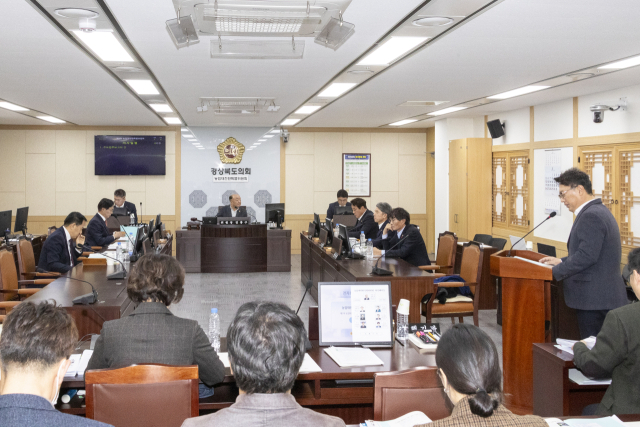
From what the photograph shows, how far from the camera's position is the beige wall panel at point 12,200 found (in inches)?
484

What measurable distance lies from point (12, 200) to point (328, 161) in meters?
7.26

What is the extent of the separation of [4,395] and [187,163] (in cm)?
1158

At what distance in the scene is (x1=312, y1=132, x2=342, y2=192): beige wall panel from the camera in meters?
13.1

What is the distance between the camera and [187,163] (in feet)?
41.7

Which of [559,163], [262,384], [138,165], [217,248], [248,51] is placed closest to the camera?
[262,384]

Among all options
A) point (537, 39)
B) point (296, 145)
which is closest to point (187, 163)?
point (296, 145)

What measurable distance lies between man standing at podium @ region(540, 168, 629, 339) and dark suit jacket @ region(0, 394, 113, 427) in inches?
131

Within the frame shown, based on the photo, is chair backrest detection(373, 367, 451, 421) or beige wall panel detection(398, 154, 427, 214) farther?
beige wall panel detection(398, 154, 427, 214)

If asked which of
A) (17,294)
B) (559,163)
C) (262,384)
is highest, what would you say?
(559,163)

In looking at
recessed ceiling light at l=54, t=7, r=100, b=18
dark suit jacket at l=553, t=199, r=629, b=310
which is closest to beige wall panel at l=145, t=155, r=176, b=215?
recessed ceiling light at l=54, t=7, r=100, b=18

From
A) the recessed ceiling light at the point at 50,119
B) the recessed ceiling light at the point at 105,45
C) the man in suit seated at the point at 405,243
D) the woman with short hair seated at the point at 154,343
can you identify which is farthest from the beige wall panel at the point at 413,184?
the woman with short hair seated at the point at 154,343

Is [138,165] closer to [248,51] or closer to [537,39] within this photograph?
[248,51]

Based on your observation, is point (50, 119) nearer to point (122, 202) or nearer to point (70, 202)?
point (70, 202)

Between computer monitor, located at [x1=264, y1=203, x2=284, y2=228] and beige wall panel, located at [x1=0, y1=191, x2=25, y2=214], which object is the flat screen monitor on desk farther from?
beige wall panel, located at [x1=0, y1=191, x2=25, y2=214]
